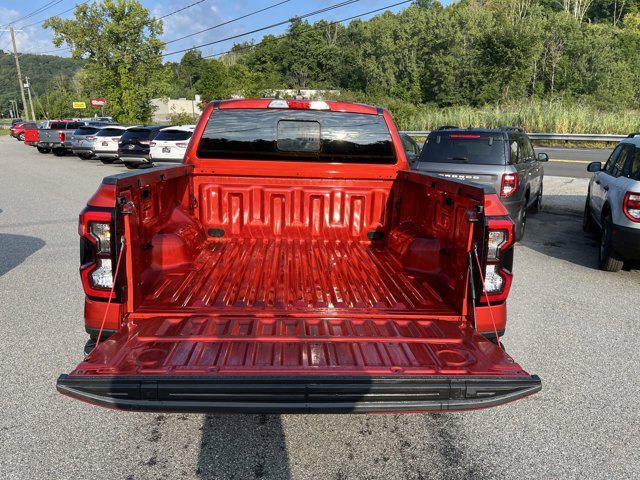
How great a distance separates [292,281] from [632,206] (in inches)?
195

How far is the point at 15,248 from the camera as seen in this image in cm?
830

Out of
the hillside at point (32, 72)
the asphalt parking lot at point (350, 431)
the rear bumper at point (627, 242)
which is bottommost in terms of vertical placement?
the asphalt parking lot at point (350, 431)

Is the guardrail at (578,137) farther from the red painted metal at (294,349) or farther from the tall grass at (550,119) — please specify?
the red painted metal at (294,349)

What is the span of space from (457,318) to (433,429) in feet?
2.54

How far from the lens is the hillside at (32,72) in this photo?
512ft

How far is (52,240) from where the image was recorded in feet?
29.0

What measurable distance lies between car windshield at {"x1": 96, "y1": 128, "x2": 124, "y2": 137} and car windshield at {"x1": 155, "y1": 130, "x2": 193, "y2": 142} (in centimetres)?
634

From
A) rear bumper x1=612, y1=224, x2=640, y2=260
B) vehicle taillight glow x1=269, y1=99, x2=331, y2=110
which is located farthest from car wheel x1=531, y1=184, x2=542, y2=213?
vehicle taillight glow x1=269, y1=99, x2=331, y2=110

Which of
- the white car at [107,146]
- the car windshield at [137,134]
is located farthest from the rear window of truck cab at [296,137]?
the white car at [107,146]

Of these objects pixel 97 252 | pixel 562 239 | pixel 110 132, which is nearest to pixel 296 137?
pixel 97 252

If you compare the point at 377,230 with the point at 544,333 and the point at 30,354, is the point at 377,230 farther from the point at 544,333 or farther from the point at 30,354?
the point at 30,354

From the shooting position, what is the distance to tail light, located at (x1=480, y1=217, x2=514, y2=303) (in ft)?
10.1

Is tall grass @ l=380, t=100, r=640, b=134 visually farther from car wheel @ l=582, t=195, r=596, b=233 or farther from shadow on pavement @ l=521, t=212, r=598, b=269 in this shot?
car wheel @ l=582, t=195, r=596, b=233

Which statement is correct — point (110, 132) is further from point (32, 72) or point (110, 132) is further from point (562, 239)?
point (32, 72)
